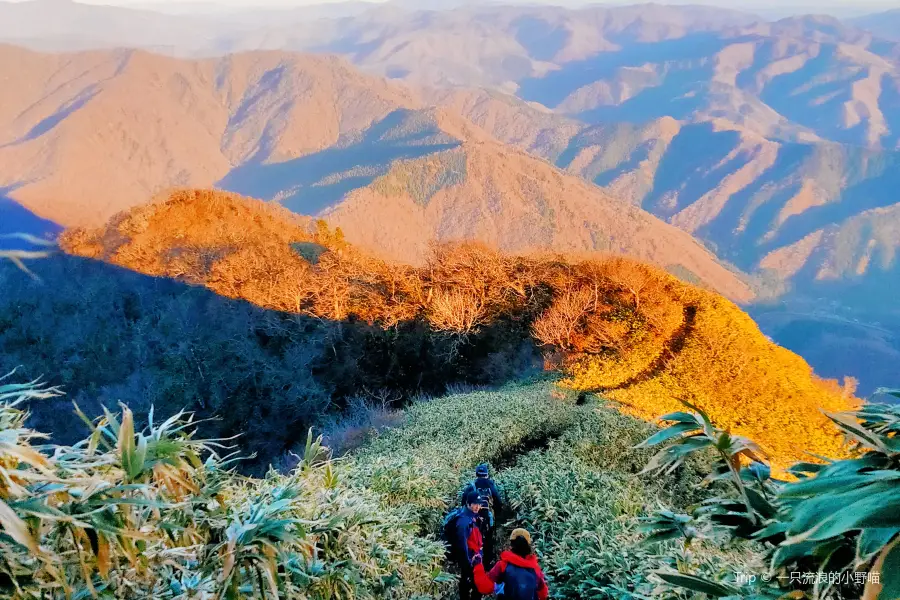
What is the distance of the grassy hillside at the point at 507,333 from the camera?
13.9 m

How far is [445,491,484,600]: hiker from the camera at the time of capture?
5.82 m

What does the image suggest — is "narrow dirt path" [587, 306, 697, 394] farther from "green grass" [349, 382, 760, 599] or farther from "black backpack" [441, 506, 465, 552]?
"black backpack" [441, 506, 465, 552]

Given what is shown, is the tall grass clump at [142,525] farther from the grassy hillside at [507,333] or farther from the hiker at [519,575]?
the grassy hillside at [507,333]

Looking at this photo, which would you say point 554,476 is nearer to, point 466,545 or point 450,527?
point 450,527

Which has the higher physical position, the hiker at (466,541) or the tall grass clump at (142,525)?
the tall grass clump at (142,525)

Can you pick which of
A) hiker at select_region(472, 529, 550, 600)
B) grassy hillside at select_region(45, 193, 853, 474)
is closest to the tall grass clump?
hiker at select_region(472, 529, 550, 600)

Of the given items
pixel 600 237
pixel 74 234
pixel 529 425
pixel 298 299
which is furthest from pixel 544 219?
pixel 529 425

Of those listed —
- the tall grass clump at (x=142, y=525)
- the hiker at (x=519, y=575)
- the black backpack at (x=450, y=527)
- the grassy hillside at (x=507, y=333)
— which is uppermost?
the tall grass clump at (x=142, y=525)

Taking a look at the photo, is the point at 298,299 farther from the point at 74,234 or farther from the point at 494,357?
the point at 74,234

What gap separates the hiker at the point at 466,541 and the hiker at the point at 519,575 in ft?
3.00

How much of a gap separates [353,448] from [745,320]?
1171cm

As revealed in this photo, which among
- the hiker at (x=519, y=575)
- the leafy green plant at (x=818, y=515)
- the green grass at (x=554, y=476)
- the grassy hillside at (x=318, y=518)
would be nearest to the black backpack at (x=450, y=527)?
the grassy hillside at (x=318, y=518)

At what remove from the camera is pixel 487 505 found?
272 inches

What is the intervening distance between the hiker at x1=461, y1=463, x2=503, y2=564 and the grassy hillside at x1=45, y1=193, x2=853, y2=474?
6358 mm
